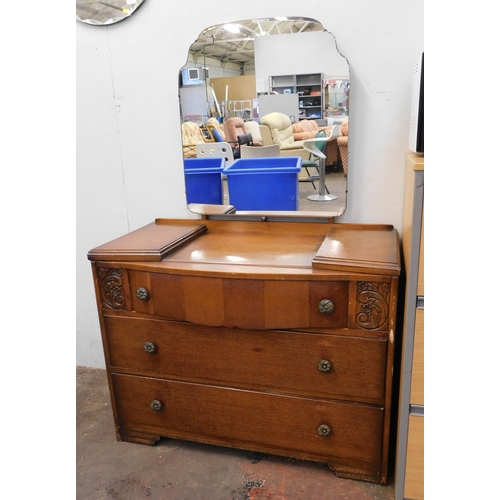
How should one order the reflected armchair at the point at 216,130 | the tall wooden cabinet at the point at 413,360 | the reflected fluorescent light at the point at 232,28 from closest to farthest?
1. the tall wooden cabinet at the point at 413,360
2. the reflected fluorescent light at the point at 232,28
3. the reflected armchair at the point at 216,130

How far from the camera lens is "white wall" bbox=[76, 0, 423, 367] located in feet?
5.25

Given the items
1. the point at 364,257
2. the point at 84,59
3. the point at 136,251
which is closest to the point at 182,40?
the point at 84,59

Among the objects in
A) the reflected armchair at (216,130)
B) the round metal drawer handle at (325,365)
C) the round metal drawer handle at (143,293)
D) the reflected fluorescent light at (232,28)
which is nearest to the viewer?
the round metal drawer handle at (325,365)

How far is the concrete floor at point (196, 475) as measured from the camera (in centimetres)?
155

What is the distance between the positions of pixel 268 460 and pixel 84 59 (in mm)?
1943

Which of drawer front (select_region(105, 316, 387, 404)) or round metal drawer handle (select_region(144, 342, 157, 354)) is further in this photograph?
round metal drawer handle (select_region(144, 342, 157, 354))

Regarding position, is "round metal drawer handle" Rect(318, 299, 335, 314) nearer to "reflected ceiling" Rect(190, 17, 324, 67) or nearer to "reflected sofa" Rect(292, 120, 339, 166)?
"reflected sofa" Rect(292, 120, 339, 166)

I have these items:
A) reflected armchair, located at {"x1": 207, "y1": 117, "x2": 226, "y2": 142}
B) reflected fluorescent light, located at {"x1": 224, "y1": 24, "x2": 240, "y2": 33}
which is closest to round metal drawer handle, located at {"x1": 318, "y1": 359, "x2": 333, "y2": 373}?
reflected armchair, located at {"x1": 207, "y1": 117, "x2": 226, "y2": 142}

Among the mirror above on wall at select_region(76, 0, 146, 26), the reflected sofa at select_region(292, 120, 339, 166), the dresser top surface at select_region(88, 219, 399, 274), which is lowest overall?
the dresser top surface at select_region(88, 219, 399, 274)

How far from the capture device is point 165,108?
1.90 metres

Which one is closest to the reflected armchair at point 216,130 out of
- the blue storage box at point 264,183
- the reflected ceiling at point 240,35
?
the blue storage box at point 264,183

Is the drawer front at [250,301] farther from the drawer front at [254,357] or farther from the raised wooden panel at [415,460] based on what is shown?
the raised wooden panel at [415,460]

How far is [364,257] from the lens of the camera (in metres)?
1.39

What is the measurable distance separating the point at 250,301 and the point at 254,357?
240mm
